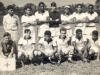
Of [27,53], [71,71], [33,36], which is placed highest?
[33,36]

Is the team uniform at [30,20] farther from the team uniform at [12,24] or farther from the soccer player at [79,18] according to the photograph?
the soccer player at [79,18]

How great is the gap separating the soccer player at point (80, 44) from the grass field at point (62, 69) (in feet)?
0.21

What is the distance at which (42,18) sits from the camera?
4.25 ft

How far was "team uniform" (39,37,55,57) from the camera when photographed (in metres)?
1.28

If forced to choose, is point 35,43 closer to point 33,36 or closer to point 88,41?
point 33,36

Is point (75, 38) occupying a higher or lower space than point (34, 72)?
higher

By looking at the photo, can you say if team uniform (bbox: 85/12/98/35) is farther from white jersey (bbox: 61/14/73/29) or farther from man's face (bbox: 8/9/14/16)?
man's face (bbox: 8/9/14/16)

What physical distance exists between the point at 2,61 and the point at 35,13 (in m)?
0.39

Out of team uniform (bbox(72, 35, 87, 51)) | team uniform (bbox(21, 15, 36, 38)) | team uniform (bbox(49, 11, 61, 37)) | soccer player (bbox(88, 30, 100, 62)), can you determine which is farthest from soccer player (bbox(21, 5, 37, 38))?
soccer player (bbox(88, 30, 100, 62))

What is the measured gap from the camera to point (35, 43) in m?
1.29

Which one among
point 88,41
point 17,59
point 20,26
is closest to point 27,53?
point 17,59

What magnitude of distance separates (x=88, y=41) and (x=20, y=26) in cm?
47

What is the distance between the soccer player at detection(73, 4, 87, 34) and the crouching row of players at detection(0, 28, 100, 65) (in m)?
0.03

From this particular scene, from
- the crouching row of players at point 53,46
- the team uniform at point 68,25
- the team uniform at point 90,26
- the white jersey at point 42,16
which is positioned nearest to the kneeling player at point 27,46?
the crouching row of players at point 53,46
